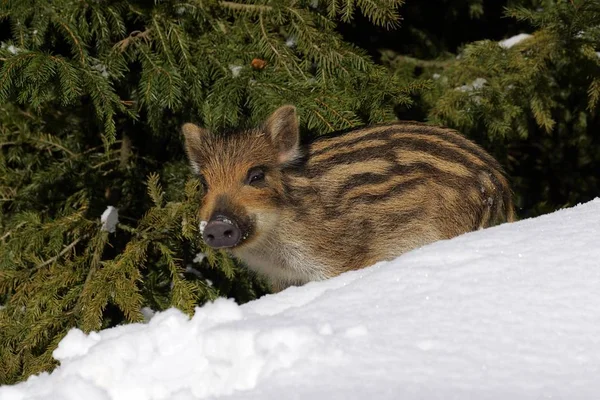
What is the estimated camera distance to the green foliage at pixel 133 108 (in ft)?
14.9

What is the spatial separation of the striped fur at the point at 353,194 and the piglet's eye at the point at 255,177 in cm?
3

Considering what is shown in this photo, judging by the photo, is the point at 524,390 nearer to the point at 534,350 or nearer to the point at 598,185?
the point at 534,350

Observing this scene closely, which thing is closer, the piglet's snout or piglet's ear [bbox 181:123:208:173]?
the piglet's snout

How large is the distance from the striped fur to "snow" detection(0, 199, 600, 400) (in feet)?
4.93

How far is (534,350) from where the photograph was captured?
234 centimetres

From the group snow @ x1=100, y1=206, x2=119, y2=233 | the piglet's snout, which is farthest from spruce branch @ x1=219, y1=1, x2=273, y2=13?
the piglet's snout

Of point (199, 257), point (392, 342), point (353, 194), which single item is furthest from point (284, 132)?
point (392, 342)

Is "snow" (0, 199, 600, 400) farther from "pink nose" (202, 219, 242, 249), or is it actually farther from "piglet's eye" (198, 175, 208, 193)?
"piglet's eye" (198, 175, 208, 193)

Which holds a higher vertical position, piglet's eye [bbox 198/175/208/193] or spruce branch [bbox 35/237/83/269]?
piglet's eye [bbox 198/175/208/193]

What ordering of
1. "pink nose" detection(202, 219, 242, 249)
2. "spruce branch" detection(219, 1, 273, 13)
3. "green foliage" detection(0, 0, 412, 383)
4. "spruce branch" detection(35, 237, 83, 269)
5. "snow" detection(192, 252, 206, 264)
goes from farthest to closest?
"snow" detection(192, 252, 206, 264), "spruce branch" detection(219, 1, 273, 13), "spruce branch" detection(35, 237, 83, 269), "green foliage" detection(0, 0, 412, 383), "pink nose" detection(202, 219, 242, 249)

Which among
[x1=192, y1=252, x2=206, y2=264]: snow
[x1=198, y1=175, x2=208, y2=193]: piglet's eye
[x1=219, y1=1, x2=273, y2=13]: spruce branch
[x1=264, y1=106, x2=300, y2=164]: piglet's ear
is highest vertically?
[x1=219, y1=1, x2=273, y2=13]: spruce branch

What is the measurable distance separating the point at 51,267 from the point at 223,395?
2775 millimetres

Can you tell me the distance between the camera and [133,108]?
202 inches

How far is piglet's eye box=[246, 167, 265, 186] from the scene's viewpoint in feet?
14.5
